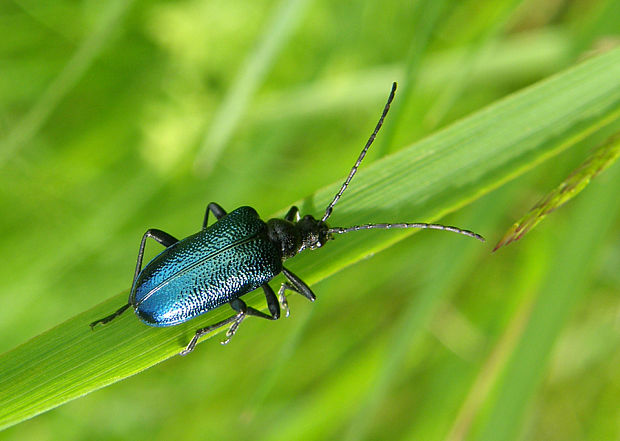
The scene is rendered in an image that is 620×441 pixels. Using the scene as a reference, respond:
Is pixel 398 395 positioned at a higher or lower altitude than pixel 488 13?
lower

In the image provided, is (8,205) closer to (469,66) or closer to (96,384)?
(96,384)

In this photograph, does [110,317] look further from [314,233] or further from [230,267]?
[314,233]

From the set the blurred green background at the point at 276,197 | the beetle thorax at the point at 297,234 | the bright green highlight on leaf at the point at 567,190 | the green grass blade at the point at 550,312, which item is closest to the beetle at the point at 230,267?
the beetle thorax at the point at 297,234

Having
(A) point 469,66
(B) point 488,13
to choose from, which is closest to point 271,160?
(A) point 469,66

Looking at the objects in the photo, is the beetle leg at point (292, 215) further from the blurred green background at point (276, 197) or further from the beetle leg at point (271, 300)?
the blurred green background at point (276, 197)

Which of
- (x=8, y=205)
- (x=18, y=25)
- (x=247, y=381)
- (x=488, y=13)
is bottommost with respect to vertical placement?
(x=247, y=381)

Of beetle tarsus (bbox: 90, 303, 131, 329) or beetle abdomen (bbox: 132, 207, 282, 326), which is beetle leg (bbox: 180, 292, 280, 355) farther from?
beetle tarsus (bbox: 90, 303, 131, 329)

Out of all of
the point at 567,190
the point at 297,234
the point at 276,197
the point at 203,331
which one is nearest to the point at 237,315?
the point at 203,331
